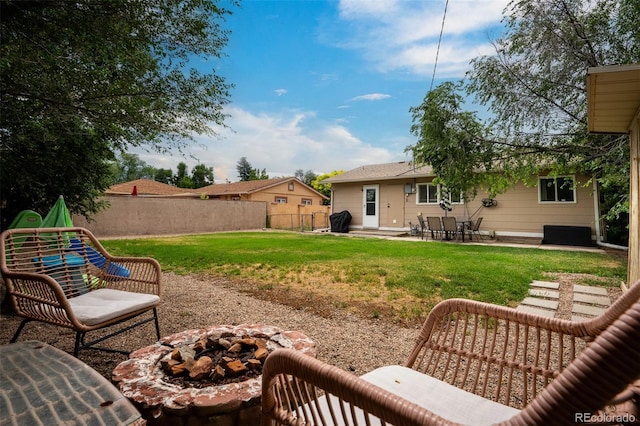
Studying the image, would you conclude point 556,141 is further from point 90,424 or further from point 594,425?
point 90,424

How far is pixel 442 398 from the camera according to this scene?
3.80 feet

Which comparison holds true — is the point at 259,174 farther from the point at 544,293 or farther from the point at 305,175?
the point at 544,293

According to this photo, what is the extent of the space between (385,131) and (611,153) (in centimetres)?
781

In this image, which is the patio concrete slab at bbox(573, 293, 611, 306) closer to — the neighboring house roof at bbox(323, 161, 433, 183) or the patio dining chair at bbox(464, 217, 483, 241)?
the patio dining chair at bbox(464, 217, 483, 241)

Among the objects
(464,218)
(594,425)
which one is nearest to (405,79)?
(464,218)

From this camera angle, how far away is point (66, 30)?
2820mm

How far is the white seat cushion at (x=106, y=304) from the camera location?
1959mm

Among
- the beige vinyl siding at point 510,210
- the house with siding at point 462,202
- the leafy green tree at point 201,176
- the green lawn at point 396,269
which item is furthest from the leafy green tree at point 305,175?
the green lawn at point 396,269

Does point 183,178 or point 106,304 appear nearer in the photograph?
point 106,304

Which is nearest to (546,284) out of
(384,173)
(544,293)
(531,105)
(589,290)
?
(589,290)

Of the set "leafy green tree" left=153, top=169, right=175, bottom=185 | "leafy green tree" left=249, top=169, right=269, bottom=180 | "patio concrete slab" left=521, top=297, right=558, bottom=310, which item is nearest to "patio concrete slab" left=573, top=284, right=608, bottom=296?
"patio concrete slab" left=521, top=297, right=558, bottom=310

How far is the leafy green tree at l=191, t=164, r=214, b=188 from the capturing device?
39.8 meters

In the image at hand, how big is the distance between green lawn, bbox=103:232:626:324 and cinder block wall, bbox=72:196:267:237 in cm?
617

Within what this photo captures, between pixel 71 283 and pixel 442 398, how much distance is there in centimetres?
291
